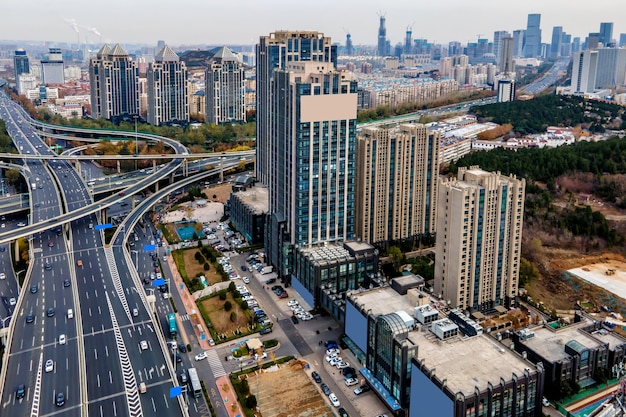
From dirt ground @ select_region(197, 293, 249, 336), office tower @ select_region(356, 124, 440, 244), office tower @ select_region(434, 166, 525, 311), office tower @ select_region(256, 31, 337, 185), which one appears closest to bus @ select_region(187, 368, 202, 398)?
dirt ground @ select_region(197, 293, 249, 336)

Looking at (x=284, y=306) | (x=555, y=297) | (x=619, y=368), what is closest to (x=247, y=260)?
(x=284, y=306)

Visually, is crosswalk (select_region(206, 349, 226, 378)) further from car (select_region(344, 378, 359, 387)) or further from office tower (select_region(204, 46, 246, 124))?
office tower (select_region(204, 46, 246, 124))

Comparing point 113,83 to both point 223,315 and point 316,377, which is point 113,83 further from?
point 316,377

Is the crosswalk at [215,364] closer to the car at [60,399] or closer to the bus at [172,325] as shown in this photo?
the bus at [172,325]

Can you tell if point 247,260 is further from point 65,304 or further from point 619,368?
point 619,368

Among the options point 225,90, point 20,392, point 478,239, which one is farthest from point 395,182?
point 225,90

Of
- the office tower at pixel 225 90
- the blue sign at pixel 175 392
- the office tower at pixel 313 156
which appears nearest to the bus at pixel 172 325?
the blue sign at pixel 175 392
